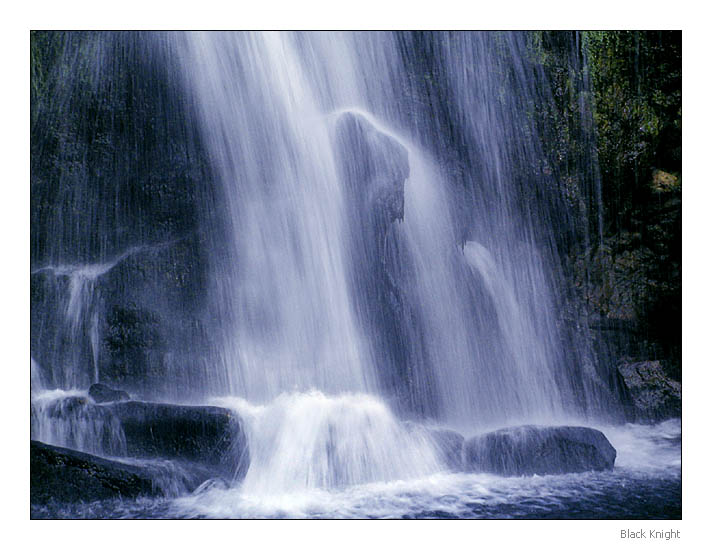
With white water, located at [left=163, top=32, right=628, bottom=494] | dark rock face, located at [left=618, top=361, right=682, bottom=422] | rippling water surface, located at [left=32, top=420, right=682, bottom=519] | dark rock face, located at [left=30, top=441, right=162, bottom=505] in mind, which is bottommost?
rippling water surface, located at [left=32, top=420, right=682, bottom=519]

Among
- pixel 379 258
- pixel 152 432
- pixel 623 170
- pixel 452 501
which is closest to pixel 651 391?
pixel 623 170

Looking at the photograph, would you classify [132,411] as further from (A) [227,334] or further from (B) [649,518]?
(B) [649,518]

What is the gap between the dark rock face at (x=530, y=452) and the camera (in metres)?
5.09

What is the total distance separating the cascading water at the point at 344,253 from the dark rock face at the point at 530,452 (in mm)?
784

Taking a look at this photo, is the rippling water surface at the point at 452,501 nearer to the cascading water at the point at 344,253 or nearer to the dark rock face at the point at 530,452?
the dark rock face at the point at 530,452

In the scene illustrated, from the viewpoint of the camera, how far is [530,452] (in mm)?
5094

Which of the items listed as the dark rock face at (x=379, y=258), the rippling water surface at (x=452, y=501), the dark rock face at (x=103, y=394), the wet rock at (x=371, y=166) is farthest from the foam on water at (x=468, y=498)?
the wet rock at (x=371, y=166)

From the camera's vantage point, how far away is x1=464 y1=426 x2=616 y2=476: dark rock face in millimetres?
5086

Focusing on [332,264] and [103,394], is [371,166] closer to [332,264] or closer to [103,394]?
[332,264]

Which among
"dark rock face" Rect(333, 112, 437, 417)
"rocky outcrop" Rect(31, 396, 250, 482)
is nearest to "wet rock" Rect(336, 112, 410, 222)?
"dark rock face" Rect(333, 112, 437, 417)

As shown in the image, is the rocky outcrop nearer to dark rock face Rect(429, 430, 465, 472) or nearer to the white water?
the white water

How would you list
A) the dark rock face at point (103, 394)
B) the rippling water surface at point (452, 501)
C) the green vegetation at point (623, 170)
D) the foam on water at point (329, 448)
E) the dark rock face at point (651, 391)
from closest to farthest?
the rippling water surface at point (452, 501), the foam on water at point (329, 448), the dark rock face at point (103, 394), the green vegetation at point (623, 170), the dark rock face at point (651, 391)

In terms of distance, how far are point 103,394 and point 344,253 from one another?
2.52 meters

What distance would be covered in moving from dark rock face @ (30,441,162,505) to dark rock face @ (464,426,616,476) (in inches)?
99.1
